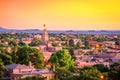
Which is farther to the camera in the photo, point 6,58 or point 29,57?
point 29,57

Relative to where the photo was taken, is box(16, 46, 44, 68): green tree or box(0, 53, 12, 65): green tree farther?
box(16, 46, 44, 68): green tree

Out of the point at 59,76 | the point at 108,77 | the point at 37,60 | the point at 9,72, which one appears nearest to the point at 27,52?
the point at 37,60

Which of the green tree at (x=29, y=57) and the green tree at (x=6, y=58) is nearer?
the green tree at (x=6, y=58)

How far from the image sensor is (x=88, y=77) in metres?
18.2

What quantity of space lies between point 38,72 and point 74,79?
11.2 feet

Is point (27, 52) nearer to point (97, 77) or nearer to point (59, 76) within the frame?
point (59, 76)

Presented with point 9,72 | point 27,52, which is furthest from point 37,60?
point 9,72

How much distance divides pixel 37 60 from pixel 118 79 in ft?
22.2

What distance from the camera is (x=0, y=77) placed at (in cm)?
2152

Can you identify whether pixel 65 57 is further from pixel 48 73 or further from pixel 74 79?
pixel 74 79

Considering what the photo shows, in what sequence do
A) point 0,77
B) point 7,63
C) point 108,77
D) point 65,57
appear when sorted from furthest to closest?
point 65,57 < point 7,63 < point 0,77 < point 108,77

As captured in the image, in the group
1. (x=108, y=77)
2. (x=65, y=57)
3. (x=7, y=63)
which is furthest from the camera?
(x=65, y=57)

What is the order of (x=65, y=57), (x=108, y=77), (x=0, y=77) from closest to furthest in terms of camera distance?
(x=108, y=77) → (x=0, y=77) → (x=65, y=57)

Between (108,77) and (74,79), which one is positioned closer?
(74,79)
